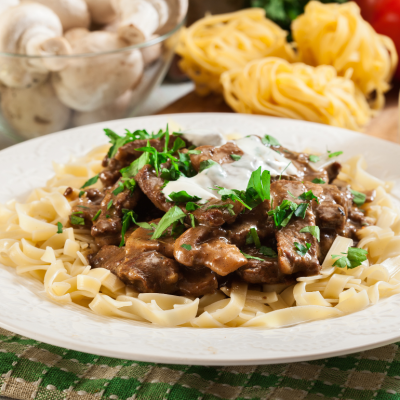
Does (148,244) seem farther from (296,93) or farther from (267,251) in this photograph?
(296,93)

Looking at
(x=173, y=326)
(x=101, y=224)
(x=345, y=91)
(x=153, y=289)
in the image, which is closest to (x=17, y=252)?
(x=101, y=224)

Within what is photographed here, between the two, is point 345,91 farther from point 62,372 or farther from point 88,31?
point 62,372

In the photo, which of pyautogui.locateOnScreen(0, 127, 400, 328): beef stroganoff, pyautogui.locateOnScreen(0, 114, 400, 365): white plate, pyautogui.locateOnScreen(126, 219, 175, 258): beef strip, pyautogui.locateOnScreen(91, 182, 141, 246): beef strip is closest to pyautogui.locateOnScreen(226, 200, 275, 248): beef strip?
pyautogui.locateOnScreen(0, 127, 400, 328): beef stroganoff

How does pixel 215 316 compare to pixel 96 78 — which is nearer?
pixel 215 316

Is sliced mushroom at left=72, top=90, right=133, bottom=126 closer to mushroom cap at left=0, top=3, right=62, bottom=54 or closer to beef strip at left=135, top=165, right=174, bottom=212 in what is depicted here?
mushroom cap at left=0, top=3, right=62, bottom=54

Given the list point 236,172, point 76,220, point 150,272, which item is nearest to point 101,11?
point 76,220

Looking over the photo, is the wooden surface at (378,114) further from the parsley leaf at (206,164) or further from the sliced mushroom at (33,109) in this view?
the parsley leaf at (206,164)
